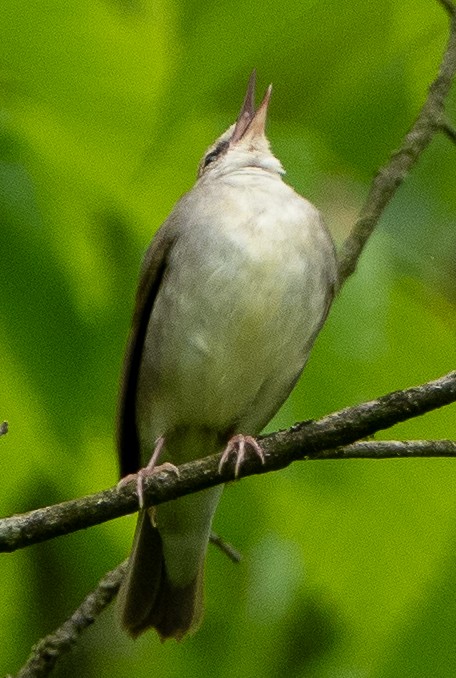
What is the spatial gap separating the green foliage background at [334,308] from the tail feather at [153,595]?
Answer: 3.57 feet

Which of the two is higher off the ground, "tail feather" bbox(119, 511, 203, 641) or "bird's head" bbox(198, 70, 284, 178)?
"bird's head" bbox(198, 70, 284, 178)

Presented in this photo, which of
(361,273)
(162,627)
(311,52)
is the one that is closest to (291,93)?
(311,52)

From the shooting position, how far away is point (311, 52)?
266 cm

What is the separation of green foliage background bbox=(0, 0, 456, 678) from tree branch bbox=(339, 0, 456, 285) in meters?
0.55

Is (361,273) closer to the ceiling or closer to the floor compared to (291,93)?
closer to the floor

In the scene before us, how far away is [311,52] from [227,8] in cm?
28

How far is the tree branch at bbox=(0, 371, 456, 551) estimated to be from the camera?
3.01 m

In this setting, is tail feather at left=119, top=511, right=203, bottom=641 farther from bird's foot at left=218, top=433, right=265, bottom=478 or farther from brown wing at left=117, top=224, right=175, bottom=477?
bird's foot at left=218, top=433, right=265, bottom=478

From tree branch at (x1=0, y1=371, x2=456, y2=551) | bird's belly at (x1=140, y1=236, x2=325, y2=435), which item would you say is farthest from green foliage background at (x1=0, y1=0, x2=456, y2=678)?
bird's belly at (x1=140, y1=236, x2=325, y2=435)

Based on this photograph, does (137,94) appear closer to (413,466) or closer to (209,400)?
(413,466)

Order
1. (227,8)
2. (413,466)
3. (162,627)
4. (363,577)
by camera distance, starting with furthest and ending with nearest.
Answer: (162,627)
(413,466)
(363,577)
(227,8)

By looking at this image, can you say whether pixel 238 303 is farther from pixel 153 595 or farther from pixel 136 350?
pixel 153 595

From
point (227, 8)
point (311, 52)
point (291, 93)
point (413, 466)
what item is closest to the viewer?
point (227, 8)

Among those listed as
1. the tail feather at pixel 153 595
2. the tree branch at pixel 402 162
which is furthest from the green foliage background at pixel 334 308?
the tail feather at pixel 153 595
